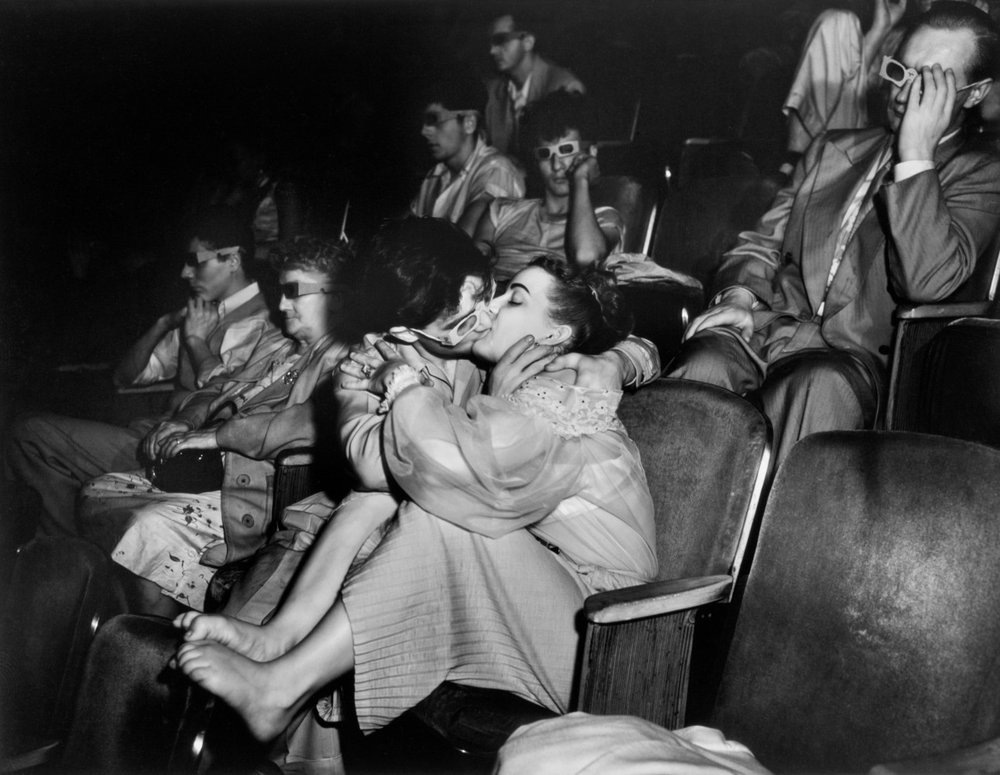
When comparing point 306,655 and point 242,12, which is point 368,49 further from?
point 306,655

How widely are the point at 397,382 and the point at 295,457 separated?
597mm

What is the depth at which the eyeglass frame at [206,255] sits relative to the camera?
268 centimetres

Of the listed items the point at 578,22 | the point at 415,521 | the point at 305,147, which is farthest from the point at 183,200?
the point at 415,521

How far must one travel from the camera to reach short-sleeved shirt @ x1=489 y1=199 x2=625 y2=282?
2.33m

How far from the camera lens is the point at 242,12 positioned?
3.21 meters

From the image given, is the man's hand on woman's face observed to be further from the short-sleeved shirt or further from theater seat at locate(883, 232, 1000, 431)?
the short-sleeved shirt

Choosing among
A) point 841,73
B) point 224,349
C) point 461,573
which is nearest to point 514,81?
point 841,73

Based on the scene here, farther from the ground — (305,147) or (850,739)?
(305,147)

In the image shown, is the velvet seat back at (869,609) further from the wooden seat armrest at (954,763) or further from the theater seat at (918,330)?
the theater seat at (918,330)

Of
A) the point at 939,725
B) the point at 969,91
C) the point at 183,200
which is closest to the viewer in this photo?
the point at 939,725

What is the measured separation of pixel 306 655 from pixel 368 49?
7.02ft

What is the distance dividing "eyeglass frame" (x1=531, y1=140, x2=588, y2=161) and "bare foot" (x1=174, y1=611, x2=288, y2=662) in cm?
158

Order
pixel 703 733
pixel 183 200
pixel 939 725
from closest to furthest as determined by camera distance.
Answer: pixel 703 733
pixel 939 725
pixel 183 200

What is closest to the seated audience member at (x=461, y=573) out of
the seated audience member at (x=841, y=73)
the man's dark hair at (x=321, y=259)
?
the man's dark hair at (x=321, y=259)
